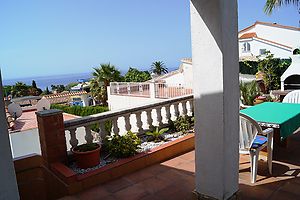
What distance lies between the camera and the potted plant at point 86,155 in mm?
3439

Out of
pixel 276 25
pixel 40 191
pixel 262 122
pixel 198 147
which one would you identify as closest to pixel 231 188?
pixel 198 147

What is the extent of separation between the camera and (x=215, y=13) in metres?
2.12

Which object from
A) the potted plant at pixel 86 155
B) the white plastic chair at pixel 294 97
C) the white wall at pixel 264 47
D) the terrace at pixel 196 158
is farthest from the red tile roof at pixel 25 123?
the white wall at pixel 264 47

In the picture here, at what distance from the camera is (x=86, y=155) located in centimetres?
344

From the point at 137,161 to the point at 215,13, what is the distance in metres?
2.48

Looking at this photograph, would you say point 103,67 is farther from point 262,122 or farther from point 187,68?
point 262,122

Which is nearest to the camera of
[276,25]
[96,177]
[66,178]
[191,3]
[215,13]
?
[215,13]

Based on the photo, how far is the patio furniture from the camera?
3.42m

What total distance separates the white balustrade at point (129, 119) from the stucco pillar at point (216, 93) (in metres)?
1.94

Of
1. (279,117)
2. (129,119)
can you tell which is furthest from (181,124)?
(279,117)

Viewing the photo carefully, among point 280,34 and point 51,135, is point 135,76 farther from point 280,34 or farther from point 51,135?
point 51,135

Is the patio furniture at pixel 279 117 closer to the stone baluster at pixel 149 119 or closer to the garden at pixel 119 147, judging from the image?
the garden at pixel 119 147

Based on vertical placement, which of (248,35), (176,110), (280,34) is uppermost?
(248,35)

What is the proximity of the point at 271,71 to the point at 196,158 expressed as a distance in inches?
330
